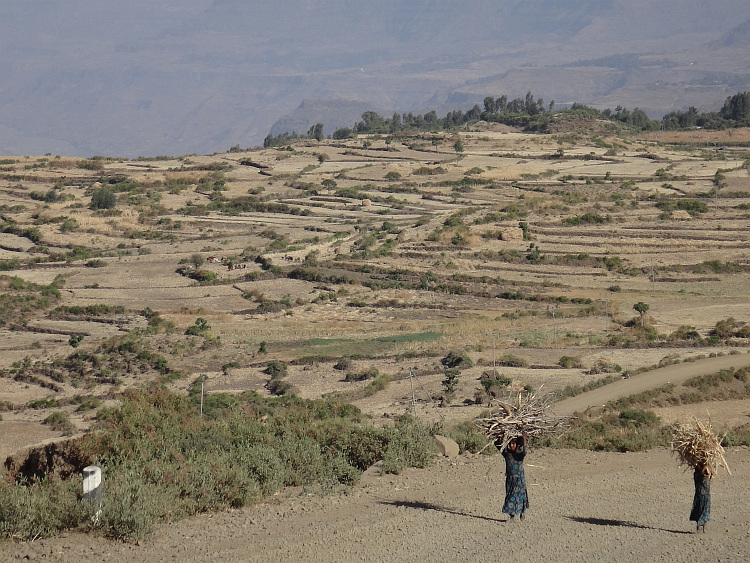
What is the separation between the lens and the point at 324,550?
36.9 feet

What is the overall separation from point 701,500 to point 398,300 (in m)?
31.8

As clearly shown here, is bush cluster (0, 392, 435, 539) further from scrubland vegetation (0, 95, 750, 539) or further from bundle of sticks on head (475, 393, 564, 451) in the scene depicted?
bundle of sticks on head (475, 393, 564, 451)

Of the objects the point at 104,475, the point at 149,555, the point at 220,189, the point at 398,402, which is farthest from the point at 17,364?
the point at 220,189

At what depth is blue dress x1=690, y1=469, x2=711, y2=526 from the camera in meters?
11.4

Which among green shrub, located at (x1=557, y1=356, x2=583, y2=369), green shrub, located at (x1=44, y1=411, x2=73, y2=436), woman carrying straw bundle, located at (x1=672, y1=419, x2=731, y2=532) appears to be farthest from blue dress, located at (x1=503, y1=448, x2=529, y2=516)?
green shrub, located at (x1=557, y1=356, x2=583, y2=369)

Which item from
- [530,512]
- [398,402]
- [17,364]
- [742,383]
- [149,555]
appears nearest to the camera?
[149,555]

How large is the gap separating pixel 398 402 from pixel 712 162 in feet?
244

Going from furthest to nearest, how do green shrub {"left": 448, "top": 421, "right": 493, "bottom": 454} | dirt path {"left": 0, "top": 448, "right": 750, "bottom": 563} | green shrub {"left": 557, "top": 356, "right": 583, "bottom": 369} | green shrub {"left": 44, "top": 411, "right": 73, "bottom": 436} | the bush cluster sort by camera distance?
green shrub {"left": 557, "top": 356, "right": 583, "bottom": 369} → green shrub {"left": 44, "top": 411, "right": 73, "bottom": 436} → green shrub {"left": 448, "top": 421, "right": 493, "bottom": 454} → the bush cluster → dirt path {"left": 0, "top": 448, "right": 750, "bottom": 563}

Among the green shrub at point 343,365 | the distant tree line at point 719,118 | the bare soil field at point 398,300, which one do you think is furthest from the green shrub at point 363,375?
the distant tree line at point 719,118

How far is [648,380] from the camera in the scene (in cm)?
2573

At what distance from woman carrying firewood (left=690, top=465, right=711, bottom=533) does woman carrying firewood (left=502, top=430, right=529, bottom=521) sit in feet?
6.53

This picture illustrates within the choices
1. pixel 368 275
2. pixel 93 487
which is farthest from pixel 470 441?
pixel 368 275

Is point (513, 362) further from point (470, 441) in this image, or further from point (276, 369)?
point (470, 441)

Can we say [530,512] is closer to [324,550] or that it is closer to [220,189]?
[324,550]
